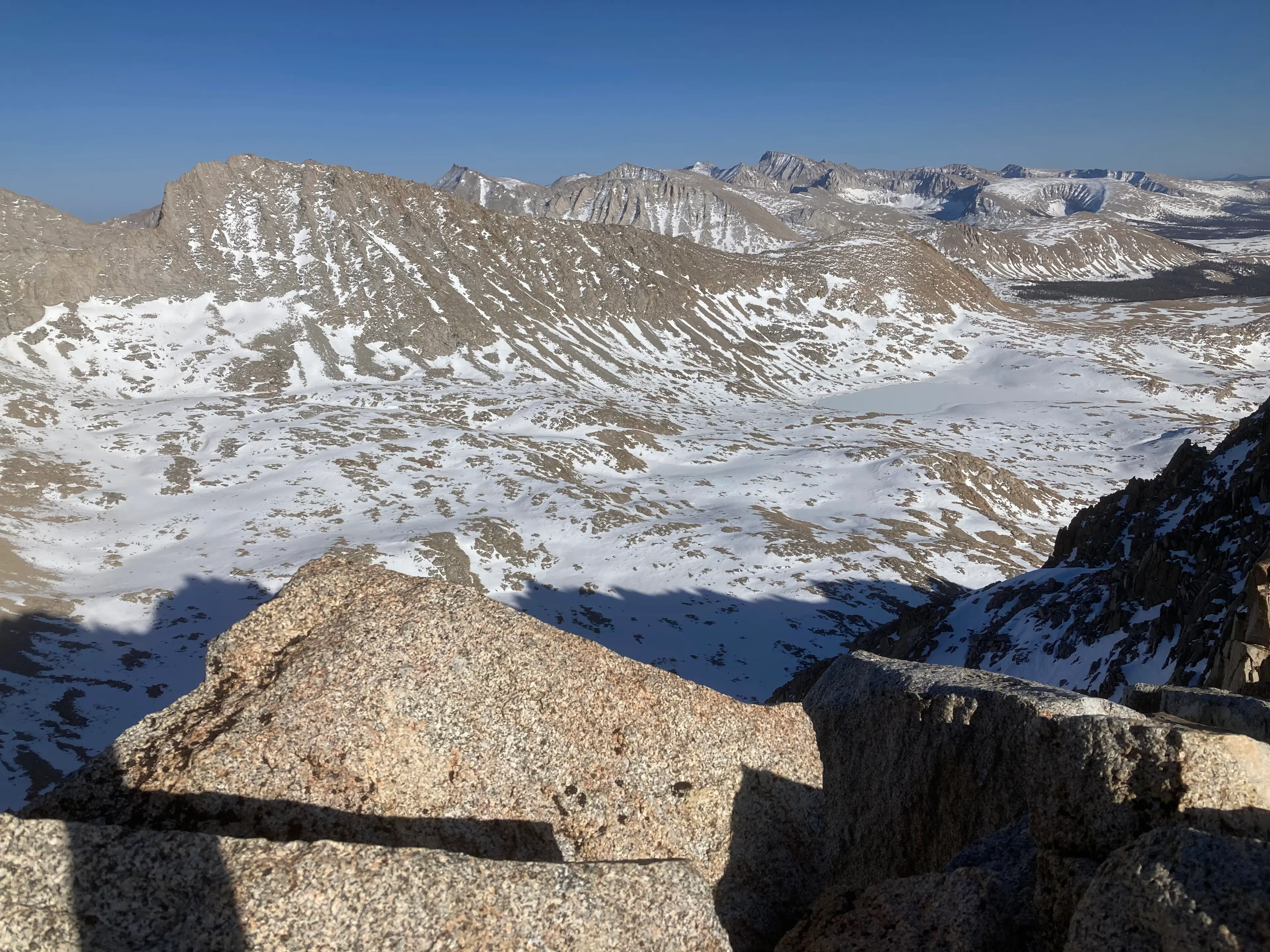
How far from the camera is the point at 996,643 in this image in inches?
1414

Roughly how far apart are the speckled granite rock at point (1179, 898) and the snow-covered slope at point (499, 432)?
40.8m

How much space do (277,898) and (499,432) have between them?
103 metres

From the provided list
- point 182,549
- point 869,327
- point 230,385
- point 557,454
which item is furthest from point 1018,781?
point 869,327

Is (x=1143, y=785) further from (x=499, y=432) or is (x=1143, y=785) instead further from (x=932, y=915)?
(x=499, y=432)

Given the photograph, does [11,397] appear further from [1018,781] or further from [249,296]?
[1018,781]

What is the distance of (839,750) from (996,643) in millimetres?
25796

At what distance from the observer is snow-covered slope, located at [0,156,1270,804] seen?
5756cm

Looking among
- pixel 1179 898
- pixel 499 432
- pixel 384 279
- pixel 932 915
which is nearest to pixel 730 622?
pixel 932 915

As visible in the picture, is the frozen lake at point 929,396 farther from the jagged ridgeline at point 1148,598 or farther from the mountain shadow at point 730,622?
the jagged ridgeline at point 1148,598

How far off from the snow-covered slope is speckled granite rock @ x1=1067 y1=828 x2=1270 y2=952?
40.8 m

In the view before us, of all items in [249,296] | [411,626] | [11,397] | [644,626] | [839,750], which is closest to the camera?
[411,626]

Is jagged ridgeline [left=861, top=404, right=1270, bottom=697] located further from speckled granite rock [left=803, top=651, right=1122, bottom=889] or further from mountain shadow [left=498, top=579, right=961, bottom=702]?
mountain shadow [left=498, top=579, right=961, bottom=702]

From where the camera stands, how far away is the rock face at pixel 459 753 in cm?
779

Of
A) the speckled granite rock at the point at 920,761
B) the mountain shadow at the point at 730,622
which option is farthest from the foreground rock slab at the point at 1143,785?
the mountain shadow at the point at 730,622
